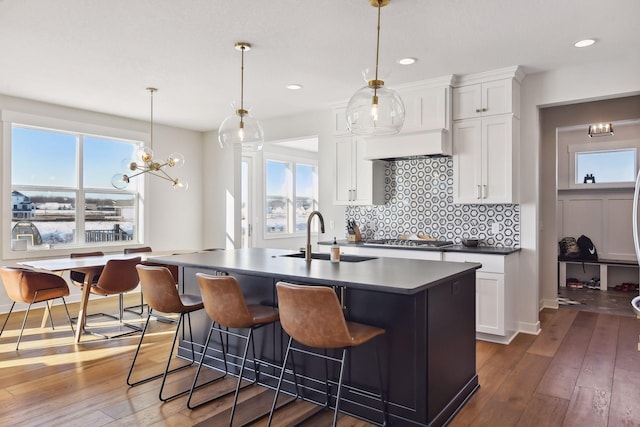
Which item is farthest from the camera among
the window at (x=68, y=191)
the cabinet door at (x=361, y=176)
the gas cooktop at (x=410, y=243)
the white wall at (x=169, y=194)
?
the white wall at (x=169, y=194)

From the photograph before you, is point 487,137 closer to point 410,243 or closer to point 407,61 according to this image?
point 407,61

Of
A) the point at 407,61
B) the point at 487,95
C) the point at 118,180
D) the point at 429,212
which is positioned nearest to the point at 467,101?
the point at 487,95

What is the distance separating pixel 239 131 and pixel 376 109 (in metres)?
1.21

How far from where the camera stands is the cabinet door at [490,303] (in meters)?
3.88

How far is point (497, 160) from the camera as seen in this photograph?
4180mm

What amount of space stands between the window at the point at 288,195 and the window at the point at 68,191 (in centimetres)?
282

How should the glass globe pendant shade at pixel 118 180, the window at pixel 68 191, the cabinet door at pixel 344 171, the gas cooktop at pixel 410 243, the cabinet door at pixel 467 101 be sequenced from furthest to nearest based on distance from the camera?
the window at pixel 68 191
the cabinet door at pixel 344 171
the glass globe pendant shade at pixel 118 180
the gas cooktop at pixel 410 243
the cabinet door at pixel 467 101

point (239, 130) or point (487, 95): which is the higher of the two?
point (487, 95)

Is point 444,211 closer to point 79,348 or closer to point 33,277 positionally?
point 79,348

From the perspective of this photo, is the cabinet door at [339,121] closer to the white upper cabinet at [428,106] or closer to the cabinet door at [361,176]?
the cabinet door at [361,176]

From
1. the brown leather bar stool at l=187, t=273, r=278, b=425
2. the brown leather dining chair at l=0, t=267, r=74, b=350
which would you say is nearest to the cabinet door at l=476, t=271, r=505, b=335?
the brown leather bar stool at l=187, t=273, r=278, b=425

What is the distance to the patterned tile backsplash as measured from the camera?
445cm

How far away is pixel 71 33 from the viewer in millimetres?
3318

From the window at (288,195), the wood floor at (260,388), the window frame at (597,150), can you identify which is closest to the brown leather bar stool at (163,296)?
the wood floor at (260,388)
